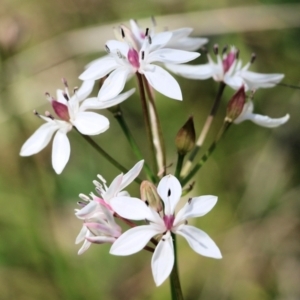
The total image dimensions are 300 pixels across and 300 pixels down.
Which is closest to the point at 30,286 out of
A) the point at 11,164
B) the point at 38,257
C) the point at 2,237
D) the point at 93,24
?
the point at 38,257

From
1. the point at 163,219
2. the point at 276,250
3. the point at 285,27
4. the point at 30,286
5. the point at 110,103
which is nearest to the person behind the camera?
the point at 163,219

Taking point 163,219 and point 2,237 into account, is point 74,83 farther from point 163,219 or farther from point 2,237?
point 163,219

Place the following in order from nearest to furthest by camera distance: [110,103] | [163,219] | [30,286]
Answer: [163,219], [110,103], [30,286]

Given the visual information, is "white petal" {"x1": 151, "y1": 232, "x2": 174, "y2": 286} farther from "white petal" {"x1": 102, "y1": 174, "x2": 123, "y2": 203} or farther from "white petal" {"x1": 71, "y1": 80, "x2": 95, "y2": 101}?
"white petal" {"x1": 71, "y1": 80, "x2": 95, "y2": 101}

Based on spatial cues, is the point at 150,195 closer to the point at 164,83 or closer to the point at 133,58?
the point at 164,83

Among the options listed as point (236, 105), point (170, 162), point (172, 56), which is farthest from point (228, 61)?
point (170, 162)
